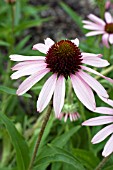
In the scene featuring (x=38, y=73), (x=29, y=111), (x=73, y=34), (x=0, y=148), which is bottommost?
(x=0, y=148)

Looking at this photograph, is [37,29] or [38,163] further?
[37,29]

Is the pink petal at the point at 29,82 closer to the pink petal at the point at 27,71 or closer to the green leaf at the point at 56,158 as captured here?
the pink petal at the point at 27,71

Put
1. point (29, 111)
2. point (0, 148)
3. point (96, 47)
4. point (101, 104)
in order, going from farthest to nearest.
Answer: point (29, 111), point (0, 148), point (96, 47), point (101, 104)

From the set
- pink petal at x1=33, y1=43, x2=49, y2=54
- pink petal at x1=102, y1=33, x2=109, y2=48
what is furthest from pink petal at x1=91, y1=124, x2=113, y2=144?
pink petal at x1=102, y1=33, x2=109, y2=48

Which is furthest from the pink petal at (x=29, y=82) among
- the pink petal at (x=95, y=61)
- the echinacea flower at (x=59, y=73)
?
the pink petal at (x=95, y=61)

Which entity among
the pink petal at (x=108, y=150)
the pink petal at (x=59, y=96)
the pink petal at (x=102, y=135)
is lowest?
the pink petal at (x=108, y=150)

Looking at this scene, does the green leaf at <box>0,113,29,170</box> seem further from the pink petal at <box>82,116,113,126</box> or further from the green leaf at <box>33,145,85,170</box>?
the pink petal at <box>82,116,113,126</box>

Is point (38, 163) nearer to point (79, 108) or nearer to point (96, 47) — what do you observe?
point (79, 108)

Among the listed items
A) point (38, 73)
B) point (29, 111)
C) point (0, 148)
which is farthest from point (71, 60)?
point (29, 111)

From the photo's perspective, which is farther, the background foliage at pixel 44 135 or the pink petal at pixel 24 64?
the background foliage at pixel 44 135
